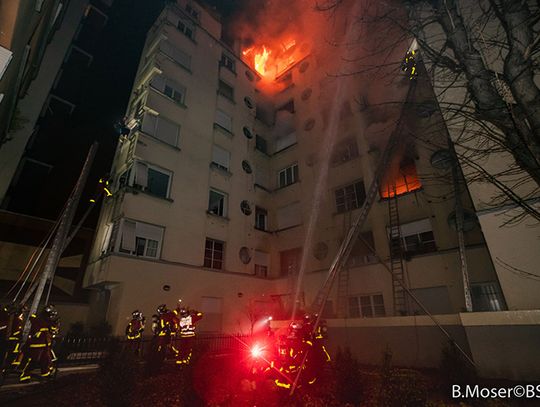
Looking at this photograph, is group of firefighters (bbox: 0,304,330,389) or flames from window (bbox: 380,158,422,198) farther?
flames from window (bbox: 380,158,422,198)

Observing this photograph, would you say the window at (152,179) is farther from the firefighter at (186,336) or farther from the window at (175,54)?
the window at (175,54)

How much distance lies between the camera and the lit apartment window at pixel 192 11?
20.7 m

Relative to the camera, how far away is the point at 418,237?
1241 centimetres

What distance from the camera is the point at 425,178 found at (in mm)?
12398

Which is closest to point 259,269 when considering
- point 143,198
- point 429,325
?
point 143,198

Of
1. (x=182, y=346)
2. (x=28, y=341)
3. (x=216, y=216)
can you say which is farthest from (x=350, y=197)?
(x=28, y=341)

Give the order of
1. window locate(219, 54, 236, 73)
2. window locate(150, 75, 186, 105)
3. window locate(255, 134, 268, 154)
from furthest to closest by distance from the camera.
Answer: window locate(219, 54, 236, 73) < window locate(255, 134, 268, 154) < window locate(150, 75, 186, 105)

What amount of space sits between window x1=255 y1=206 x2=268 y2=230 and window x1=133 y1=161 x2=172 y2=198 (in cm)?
693

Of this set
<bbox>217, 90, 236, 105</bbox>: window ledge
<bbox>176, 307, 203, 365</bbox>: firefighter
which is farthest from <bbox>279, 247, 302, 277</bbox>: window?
<bbox>217, 90, 236, 105</bbox>: window ledge

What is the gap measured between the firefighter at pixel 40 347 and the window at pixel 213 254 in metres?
7.97

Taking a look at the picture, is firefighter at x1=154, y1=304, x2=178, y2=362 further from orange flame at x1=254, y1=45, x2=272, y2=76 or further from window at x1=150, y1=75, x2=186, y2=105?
orange flame at x1=254, y1=45, x2=272, y2=76

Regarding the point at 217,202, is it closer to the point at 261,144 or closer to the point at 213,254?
the point at 213,254

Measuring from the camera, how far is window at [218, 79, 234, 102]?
66.8 feet

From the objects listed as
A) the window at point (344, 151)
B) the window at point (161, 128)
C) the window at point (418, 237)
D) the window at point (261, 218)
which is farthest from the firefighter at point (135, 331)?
the window at point (344, 151)
